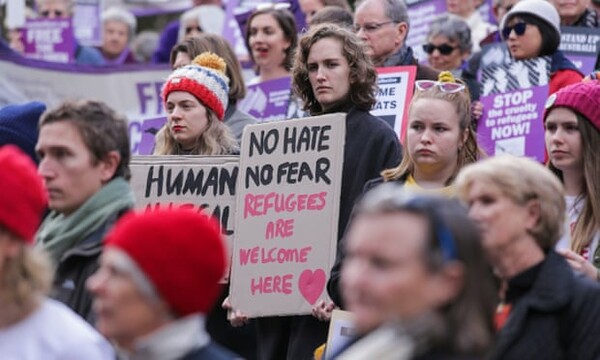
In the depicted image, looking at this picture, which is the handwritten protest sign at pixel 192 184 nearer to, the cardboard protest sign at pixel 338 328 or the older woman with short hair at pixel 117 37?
the cardboard protest sign at pixel 338 328

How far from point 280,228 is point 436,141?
1260mm

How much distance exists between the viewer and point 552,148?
7586 mm

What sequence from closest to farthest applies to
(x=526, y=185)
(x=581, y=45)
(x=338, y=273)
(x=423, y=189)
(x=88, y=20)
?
(x=526, y=185) < (x=423, y=189) < (x=338, y=273) < (x=581, y=45) < (x=88, y=20)

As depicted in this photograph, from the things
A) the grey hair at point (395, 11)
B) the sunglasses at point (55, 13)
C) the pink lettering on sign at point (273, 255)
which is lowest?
the pink lettering on sign at point (273, 255)

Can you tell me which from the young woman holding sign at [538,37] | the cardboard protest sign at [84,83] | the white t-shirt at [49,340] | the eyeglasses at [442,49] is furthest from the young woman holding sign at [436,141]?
the cardboard protest sign at [84,83]

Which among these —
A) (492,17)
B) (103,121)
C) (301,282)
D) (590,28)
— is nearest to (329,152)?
(301,282)

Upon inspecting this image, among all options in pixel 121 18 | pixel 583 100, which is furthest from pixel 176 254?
pixel 121 18

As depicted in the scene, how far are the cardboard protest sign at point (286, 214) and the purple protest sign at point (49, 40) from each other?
8.86m

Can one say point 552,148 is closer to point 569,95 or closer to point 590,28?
point 569,95

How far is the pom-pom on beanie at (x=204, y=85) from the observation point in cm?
976

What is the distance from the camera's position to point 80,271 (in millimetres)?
6145

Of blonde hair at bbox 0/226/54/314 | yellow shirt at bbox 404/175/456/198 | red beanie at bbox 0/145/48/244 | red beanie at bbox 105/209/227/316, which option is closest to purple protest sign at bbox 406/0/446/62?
yellow shirt at bbox 404/175/456/198

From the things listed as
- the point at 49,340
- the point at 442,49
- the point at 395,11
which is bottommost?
the point at 49,340

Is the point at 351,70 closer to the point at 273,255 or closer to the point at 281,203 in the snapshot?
the point at 281,203
